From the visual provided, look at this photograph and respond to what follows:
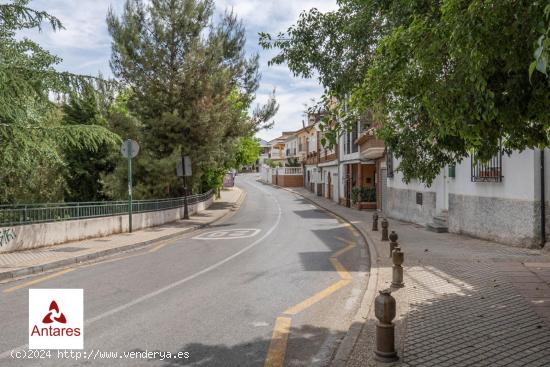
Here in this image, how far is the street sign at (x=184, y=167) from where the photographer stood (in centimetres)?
2164

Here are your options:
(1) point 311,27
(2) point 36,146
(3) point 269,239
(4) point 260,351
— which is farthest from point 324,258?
(2) point 36,146

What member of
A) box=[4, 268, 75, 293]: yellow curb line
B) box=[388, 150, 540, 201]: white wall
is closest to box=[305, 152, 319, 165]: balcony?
box=[388, 150, 540, 201]: white wall

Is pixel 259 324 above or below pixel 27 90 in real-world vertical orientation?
below

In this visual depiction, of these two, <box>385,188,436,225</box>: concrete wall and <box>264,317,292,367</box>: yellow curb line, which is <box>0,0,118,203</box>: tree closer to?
<box>264,317,292,367</box>: yellow curb line

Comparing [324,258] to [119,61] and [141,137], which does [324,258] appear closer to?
[141,137]

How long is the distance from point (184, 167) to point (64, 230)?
27.6 ft

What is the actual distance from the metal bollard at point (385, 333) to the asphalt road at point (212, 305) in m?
0.63

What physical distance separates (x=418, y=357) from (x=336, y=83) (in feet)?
22.1

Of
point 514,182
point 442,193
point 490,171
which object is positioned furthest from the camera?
point 442,193

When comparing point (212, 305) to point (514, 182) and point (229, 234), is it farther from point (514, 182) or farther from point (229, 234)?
point (229, 234)

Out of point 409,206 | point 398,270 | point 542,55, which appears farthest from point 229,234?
point 542,55

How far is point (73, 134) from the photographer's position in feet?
40.6

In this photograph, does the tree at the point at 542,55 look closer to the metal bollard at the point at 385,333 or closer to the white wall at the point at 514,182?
the metal bollard at the point at 385,333

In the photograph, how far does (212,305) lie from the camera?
720 cm
